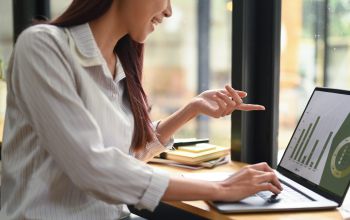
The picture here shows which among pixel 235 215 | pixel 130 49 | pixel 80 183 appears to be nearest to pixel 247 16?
pixel 130 49

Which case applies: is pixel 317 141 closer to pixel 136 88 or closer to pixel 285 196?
pixel 285 196

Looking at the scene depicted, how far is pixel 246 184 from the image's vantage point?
115cm

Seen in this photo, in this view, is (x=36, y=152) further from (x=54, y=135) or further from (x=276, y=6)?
(x=276, y=6)

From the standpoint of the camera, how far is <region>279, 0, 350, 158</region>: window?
5.74ft

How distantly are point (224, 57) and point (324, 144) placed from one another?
86 centimetres

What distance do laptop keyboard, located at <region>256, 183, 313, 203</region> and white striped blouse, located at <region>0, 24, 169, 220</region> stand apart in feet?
1.04

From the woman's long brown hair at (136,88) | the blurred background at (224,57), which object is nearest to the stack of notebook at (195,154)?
the blurred background at (224,57)

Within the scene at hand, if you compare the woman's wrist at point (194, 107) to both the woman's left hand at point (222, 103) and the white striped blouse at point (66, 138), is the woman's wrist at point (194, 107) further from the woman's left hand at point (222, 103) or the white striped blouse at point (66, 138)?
the white striped blouse at point (66, 138)

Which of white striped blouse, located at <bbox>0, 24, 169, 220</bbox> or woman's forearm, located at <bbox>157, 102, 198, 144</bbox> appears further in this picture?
woman's forearm, located at <bbox>157, 102, 198, 144</bbox>

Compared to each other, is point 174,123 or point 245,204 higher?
point 174,123

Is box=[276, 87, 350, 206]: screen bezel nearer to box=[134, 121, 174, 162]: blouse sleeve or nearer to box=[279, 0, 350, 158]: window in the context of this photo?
box=[279, 0, 350, 158]: window

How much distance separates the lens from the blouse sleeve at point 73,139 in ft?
3.37

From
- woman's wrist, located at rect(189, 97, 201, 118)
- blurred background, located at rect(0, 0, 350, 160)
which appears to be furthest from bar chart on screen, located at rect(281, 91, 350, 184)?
woman's wrist, located at rect(189, 97, 201, 118)

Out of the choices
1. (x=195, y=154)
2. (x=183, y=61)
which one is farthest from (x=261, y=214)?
(x=183, y=61)
